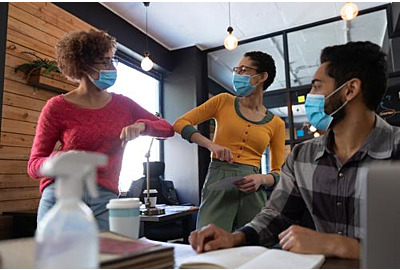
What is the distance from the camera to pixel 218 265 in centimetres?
66

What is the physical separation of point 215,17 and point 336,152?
11.5 feet

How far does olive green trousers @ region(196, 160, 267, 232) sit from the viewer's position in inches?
58.1

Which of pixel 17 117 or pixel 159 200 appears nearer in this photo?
pixel 17 117

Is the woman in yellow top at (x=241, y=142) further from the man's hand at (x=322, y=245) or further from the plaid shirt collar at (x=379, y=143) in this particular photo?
the man's hand at (x=322, y=245)

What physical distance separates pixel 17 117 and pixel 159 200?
195cm

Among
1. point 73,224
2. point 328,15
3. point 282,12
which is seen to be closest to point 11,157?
point 73,224

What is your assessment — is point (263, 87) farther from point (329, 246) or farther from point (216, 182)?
point (329, 246)

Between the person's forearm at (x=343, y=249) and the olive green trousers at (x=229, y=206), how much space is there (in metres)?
0.71

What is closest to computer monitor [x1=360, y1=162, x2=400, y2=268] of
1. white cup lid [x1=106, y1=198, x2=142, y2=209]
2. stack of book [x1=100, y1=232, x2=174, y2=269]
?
stack of book [x1=100, y1=232, x2=174, y2=269]

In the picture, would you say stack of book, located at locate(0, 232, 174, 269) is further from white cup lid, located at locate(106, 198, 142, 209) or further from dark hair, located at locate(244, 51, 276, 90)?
dark hair, located at locate(244, 51, 276, 90)

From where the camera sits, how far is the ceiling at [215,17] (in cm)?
402

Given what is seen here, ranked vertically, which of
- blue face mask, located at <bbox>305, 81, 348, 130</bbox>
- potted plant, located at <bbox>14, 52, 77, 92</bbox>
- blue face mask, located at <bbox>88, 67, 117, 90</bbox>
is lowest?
blue face mask, located at <bbox>305, 81, 348, 130</bbox>

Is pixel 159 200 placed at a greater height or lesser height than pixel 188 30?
lesser

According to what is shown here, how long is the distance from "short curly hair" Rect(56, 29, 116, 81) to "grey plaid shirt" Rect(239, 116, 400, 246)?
0.95 m
